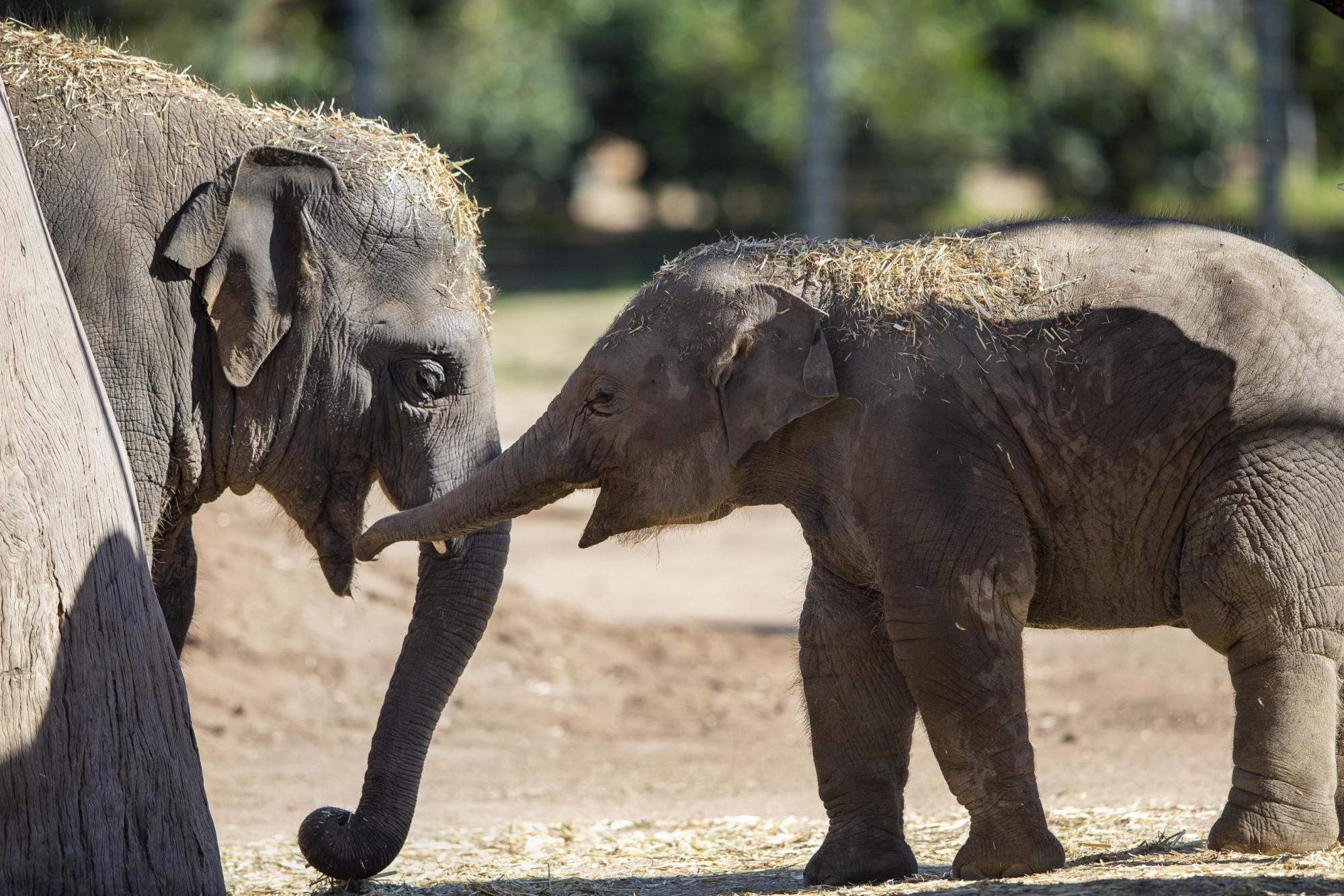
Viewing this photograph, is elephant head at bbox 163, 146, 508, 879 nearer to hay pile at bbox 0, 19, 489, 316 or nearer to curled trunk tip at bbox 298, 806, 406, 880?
hay pile at bbox 0, 19, 489, 316

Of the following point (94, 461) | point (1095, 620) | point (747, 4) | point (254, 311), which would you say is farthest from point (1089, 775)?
point (747, 4)

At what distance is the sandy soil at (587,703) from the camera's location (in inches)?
287

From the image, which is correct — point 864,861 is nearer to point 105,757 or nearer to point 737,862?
point 737,862

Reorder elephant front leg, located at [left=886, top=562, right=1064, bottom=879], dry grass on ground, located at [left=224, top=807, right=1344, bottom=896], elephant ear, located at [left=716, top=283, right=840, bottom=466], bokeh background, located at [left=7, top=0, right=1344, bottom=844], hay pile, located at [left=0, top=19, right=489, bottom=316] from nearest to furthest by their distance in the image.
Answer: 1. dry grass on ground, located at [left=224, top=807, right=1344, bottom=896]
2. elephant front leg, located at [left=886, top=562, right=1064, bottom=879]
3. elephant ear, located at [left=716, top=283, right=840, bottom=466]
4. hay pile, located at [left=0, top=19, right=489, bottom=316]
5. bokeh background, located at [left=7, top=0, right=1344, bottom=844]

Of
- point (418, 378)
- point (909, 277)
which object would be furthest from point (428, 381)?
point (909, 277)

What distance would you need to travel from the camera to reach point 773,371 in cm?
482

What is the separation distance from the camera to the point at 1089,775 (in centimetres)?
730

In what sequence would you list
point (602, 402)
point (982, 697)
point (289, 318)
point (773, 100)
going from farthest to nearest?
point (773, 100), point (289, 318), point (602, 402), point (982, 697)

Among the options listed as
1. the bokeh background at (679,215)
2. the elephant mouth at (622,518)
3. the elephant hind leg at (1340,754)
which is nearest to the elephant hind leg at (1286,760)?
the elephant hind leg at (1340,754)

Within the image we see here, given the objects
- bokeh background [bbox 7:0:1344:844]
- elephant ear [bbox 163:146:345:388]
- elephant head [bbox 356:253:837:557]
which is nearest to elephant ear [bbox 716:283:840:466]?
elephant head [bbox 356:253:837:557]

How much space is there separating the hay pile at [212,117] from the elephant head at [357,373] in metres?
0.06

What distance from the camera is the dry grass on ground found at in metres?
4.27

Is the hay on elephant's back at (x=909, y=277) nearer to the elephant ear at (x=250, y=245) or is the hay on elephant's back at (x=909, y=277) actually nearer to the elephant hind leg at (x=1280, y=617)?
the elephant hind leg at (x=1280, y=617)

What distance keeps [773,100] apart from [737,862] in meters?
19.2
